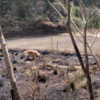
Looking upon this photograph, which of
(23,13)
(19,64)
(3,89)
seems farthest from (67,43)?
(23,13)

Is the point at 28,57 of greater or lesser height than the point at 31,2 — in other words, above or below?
below

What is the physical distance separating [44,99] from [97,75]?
1604mm

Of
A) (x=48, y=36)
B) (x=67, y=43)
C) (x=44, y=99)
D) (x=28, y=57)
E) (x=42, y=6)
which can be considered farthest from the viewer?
(x=42, y=6)

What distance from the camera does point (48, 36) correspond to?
37.6 ft

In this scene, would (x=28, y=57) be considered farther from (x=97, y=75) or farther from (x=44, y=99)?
(x=44, y=99)

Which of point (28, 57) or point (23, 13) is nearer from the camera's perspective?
Result: point (28, 57)

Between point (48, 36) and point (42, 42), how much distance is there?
1.15 m

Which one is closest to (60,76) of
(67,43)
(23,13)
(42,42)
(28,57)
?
(28,57)

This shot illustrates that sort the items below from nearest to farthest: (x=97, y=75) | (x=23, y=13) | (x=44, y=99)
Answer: (x=44, y=99)
(x=97, y=75)
(x=23, y=13)

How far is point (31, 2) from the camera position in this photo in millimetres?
13562

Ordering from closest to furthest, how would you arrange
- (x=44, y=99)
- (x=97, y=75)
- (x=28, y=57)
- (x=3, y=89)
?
(x=44, y=99) → (x=3, y=89) → (x=97, y=75) → (x=28, y=57)

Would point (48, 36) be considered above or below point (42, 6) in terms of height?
below

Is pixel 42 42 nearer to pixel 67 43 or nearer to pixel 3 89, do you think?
pixel 67 43

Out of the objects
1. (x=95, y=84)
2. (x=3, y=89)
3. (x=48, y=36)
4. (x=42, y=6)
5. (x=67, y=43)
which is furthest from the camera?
(x=42, y=6)
